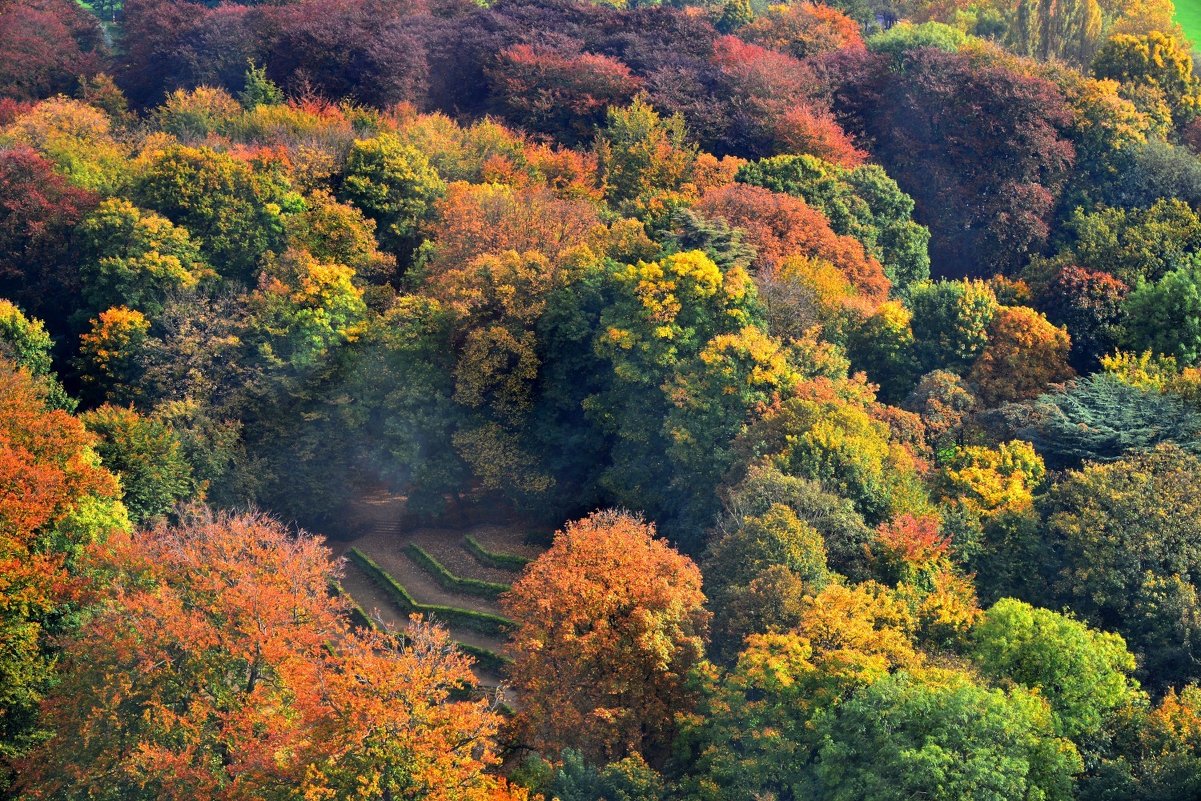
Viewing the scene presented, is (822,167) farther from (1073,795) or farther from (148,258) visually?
(1073,795)

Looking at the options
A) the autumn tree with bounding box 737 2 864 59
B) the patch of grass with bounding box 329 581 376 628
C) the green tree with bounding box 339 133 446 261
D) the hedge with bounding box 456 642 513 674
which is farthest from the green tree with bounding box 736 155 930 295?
the patch of grass with bounding box 329 581 376 628

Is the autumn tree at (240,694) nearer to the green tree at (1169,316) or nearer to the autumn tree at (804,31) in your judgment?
the green tree at (1169,316)

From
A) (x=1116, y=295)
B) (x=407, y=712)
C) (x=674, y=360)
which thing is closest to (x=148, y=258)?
(x=674, y=360)

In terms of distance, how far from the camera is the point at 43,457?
45.0 m

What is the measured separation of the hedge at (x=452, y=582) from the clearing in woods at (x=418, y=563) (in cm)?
12

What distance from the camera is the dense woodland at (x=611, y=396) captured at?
3606cm

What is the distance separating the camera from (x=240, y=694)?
38.3 m

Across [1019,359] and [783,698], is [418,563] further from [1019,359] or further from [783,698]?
[1019,359]

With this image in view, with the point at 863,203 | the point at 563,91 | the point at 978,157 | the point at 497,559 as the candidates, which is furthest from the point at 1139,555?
the point at 563,91

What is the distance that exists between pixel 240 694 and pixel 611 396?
17.4m

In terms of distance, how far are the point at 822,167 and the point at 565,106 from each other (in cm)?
1587

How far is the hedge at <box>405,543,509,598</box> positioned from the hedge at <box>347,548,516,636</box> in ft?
3.70

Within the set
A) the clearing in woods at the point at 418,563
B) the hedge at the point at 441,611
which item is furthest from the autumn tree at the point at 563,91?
the hedge at the point at 441,611

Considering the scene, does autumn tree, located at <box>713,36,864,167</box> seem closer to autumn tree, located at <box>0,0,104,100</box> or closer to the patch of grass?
the patch of grass
